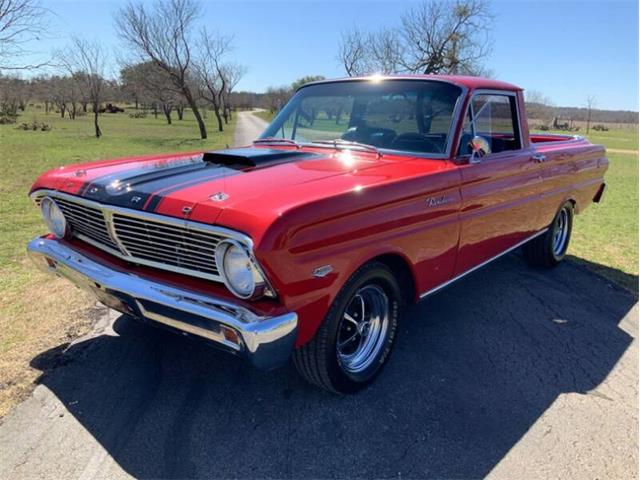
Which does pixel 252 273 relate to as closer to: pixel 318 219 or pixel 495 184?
pixel 318 219

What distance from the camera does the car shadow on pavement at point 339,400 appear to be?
2.37 meters

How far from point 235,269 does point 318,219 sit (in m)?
0.45

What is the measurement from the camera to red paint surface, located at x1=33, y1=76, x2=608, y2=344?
7.20ft

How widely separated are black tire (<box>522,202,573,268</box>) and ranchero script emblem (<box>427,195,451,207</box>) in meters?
2.27

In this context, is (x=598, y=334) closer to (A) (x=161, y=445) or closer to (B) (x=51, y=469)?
(A) (x=161, y=445)

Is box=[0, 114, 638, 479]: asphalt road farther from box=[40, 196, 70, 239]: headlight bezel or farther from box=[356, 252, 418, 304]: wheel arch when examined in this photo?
box=[40, 196, 70, 239]: headlight bezel

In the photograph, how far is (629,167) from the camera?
17672 mm

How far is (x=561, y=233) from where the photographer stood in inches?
220

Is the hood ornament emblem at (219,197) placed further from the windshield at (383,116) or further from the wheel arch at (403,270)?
the windshield at (383,116)

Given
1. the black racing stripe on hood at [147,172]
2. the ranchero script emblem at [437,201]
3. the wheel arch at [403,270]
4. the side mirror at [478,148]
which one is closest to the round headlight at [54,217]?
the black racing stripe on hood at [147,172]

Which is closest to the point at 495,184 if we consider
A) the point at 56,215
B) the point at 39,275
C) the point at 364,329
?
the point at 364,329

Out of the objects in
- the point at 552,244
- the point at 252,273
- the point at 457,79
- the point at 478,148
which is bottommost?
the point at 552,244

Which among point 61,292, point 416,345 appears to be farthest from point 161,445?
point 61,292

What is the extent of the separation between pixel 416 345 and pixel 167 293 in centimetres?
195
